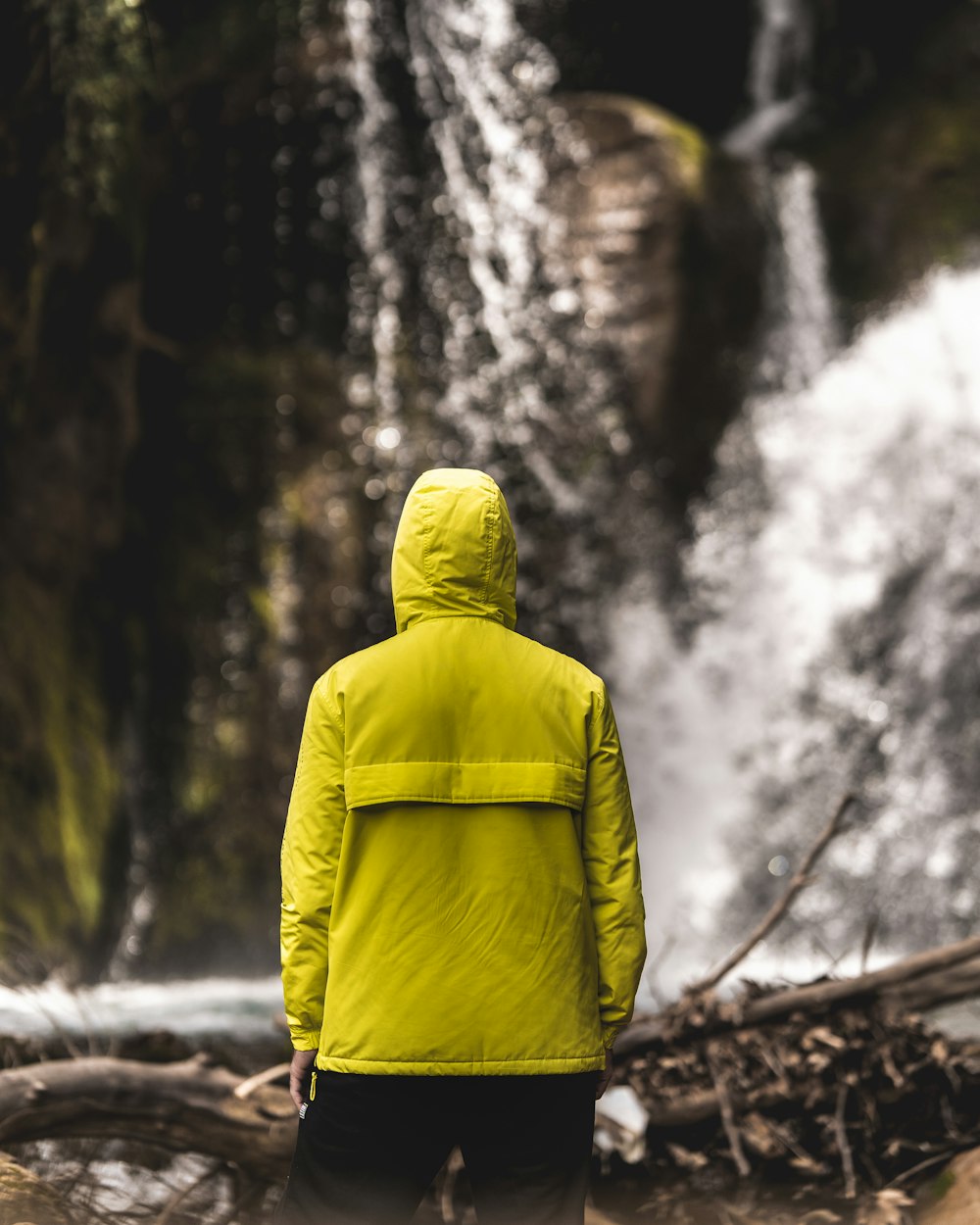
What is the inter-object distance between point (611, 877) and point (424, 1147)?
477 millimetres

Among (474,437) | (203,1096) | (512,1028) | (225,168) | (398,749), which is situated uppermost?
(225,168)

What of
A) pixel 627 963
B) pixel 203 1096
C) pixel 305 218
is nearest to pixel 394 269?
pixel 305 218

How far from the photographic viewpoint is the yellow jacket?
1.88 m

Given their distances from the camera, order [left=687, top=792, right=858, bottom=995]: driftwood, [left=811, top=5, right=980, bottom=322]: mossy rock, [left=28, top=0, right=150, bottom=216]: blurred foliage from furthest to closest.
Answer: [left=811, top=5, right=980, bottom=322]: mossy rock, [left=28, top=0, right=150, bottom=216]: blurred foliage, [left=687, top=792, right=858, bottom=995]: driftwood

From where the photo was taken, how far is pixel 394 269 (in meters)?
10.1

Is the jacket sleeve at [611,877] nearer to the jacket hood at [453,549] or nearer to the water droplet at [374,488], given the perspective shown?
the jacket hood at [453,549]

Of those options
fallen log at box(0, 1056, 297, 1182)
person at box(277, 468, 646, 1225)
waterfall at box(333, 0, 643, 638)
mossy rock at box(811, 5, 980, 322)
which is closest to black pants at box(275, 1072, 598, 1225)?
person at box(277, 468, 646, 1225)

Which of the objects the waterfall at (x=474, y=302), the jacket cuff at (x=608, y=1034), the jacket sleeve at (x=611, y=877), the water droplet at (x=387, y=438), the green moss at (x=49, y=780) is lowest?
the green moss at (x=49, y=780)

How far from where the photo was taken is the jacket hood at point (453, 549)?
1.99 meters

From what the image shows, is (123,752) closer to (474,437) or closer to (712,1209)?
(474,437)

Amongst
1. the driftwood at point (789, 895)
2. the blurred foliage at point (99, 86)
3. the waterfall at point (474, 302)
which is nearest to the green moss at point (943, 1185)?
the driftwood at point (789, 895)

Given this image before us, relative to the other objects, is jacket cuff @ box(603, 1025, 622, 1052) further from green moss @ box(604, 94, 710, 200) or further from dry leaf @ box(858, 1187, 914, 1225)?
green moss @ box(604, 94, 710, 200)

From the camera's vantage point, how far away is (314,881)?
194 cm

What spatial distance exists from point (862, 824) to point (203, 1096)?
21.4ft
